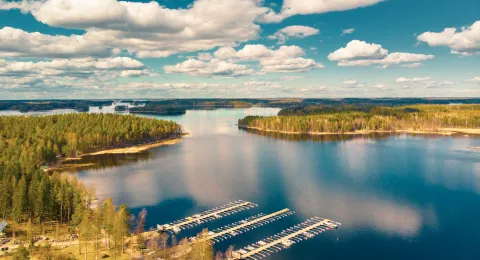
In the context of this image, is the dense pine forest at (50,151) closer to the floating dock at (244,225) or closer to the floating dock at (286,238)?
the floating dock at (244,225)

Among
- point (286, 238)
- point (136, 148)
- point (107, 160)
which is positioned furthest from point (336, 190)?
point (136, 148)

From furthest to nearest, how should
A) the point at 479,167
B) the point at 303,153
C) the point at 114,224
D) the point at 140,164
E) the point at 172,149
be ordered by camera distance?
the point at 172,149 < the point at 303,153 < the point at 140,164 < the point at 479,167 < the point at 114,224

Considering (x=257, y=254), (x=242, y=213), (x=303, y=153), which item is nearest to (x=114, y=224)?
(x=257, y=254)

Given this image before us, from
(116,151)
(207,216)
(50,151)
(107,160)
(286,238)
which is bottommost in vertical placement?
(286,238)

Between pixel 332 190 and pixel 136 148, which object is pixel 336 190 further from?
pixel 136 148

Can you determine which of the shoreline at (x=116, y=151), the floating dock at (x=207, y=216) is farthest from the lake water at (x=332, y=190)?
the shoreline at (x=116, y=151)

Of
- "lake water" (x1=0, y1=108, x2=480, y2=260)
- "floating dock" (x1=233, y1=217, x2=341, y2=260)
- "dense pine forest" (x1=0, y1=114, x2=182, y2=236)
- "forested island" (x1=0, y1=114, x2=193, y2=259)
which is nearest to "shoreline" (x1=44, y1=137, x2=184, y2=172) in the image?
"dense pine forest" (x1=0, y1=114, x2=182, y2=236)

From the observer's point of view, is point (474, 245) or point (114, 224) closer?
point (114, 224)

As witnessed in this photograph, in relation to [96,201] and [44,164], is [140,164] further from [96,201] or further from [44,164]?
[96,201]
